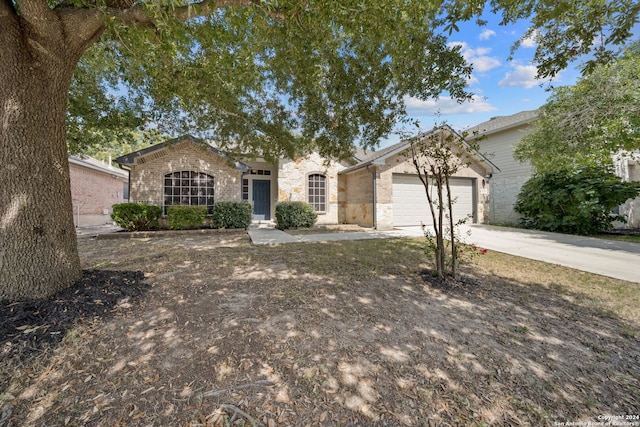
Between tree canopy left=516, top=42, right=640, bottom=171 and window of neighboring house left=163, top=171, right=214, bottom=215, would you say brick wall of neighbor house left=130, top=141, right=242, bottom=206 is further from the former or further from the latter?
tree canopy left=516, top=42, right=640, bottom=171

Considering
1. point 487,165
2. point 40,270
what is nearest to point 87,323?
point 40,270

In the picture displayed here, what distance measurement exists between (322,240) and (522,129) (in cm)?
1334

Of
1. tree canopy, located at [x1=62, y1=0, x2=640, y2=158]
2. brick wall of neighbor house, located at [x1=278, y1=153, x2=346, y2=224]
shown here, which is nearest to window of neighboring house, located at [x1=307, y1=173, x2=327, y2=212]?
brick wall of neighbor house, located at [x1=278, y1=153, x2=346, y2=224]

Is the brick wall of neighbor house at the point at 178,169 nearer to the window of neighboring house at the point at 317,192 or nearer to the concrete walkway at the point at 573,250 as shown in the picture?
the window of neighboring house at the point at 317,192

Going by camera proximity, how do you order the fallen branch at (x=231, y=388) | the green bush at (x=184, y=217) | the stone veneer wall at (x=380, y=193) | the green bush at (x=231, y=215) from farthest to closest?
the stone veneer wall at (x=380, y=193) < the green bush at (x=231, y=215) < the green bush at (x=184, y=217) < the fallen branch at (x=231, y=388)

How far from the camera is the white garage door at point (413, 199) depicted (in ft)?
40.3

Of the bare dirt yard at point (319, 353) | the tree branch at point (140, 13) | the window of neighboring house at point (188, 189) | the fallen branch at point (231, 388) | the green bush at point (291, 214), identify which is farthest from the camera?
the green bush at point (291, 214)

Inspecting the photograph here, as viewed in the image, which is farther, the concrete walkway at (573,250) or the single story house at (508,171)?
the single story house at (508,171)

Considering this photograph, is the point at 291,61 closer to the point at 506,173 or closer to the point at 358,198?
the point at 358,198

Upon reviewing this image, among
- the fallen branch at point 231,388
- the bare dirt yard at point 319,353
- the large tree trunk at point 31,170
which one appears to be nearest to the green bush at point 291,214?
the bare dirt yard at point 319,353

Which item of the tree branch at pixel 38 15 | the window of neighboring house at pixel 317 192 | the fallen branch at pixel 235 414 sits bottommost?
the fallen branch at pixel 235 414

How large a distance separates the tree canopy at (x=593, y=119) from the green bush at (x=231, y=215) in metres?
11.4

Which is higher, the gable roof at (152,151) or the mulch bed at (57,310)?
the gable roof at (152,151)

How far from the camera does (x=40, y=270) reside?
2.99 meters
